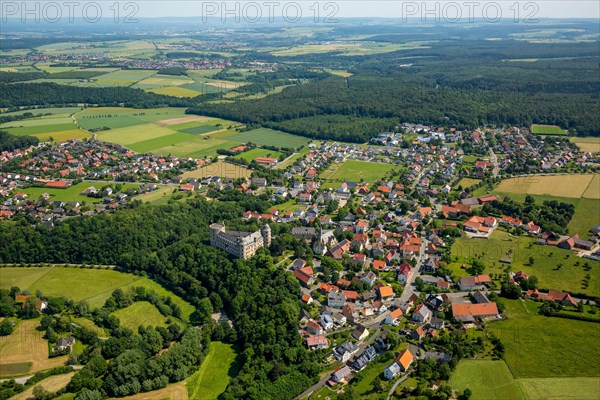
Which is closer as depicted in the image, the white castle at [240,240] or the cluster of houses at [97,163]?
the white castle at [240,240]

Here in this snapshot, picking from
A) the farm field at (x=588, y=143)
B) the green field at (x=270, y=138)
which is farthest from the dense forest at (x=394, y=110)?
the farm field at (x=588, y=143)

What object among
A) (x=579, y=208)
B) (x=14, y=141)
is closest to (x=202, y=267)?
(x=579, y=208)

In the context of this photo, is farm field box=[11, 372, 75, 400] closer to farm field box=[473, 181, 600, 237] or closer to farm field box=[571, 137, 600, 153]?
farm field box=[473, 181, 600, 237]

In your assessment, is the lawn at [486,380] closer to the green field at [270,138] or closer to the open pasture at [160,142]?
the green field at [270,138]

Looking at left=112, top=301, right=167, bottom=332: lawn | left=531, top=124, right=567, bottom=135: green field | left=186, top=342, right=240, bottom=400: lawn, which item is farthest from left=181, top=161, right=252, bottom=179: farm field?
left=531, top=124, right=567, bottom=135: green field

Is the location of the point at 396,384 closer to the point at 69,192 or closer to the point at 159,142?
the point at 69,192
